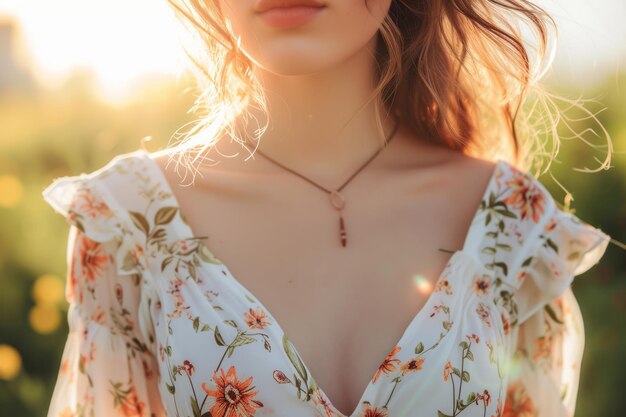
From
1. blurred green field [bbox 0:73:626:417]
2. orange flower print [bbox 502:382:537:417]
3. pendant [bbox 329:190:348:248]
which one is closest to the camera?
pendant [bbox 329:190:348:248]

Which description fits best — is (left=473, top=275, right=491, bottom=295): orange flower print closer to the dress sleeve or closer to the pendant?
the dress sleeve

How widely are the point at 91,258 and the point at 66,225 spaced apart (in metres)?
1.35

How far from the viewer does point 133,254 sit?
1965 mm

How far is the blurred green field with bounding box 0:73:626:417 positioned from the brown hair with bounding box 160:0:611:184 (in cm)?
101

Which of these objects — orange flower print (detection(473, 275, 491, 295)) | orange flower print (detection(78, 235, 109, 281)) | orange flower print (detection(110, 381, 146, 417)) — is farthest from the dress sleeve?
orange flower print (detection(78, 235, 109, 281))

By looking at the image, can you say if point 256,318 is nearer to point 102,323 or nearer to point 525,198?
point 102,323

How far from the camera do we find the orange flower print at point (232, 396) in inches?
67.4

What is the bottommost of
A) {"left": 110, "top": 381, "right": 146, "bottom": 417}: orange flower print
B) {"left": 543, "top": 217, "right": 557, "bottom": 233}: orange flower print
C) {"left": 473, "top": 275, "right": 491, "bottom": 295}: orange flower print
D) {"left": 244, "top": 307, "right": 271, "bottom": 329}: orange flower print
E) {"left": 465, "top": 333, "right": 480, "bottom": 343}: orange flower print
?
{"left": 110, "top": 381, "right": 146, "bottom": 417}: orange flower print

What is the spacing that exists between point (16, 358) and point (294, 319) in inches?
61.8

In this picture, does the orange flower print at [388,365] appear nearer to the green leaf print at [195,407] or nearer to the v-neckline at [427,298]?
the v-neckline at [427,298]

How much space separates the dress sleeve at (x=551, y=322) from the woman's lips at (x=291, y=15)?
30.6 inches

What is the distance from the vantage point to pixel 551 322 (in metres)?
2.18

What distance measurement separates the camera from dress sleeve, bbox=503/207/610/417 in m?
2.12

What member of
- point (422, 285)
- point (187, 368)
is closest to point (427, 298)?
point (422, 285)
